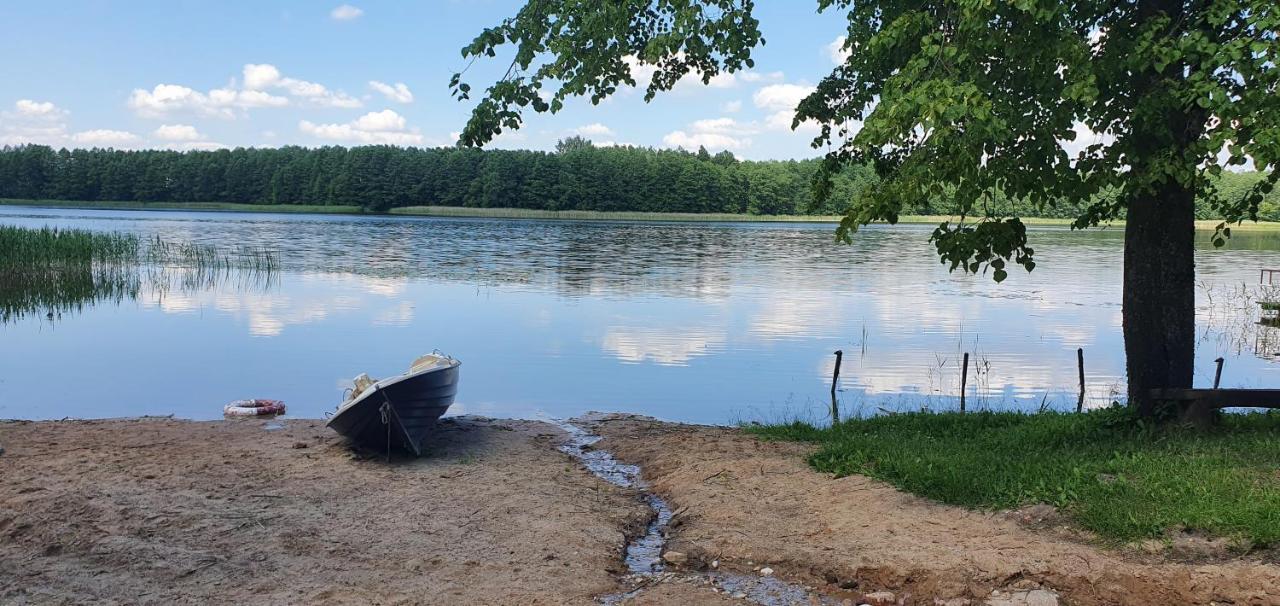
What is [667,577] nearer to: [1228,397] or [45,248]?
[1228,397]

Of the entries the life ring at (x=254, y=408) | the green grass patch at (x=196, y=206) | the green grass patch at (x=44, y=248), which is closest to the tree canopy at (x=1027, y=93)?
the life ring at (x=254, y=408)

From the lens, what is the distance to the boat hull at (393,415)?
435 inches

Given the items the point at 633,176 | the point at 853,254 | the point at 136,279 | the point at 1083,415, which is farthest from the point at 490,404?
the point at 633,176

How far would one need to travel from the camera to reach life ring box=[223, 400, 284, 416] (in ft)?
48.3

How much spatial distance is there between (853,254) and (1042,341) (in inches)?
1506

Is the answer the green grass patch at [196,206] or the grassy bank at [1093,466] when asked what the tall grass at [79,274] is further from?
the green grass patch at [196,206]

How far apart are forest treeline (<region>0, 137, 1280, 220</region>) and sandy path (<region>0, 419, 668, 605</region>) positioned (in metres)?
130

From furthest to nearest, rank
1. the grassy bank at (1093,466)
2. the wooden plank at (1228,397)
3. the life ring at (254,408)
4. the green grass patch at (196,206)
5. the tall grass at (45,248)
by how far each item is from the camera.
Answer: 1. the green grass patch at (196,206)
2. the tall grass at (45,248)
3. the life ring at (254,408)
4. the wooden plank at (1228,397)
5. the grassy bank at (1093,466)

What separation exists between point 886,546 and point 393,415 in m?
5.72

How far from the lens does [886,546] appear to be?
7742 millimetres

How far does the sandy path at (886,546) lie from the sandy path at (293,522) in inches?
33.7

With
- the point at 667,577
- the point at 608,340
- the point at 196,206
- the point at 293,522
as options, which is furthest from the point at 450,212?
the point at 667,577

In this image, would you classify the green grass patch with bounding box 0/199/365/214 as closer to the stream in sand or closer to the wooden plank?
the stream in sand

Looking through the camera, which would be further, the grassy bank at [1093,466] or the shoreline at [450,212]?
the shoreline at [450,212]
